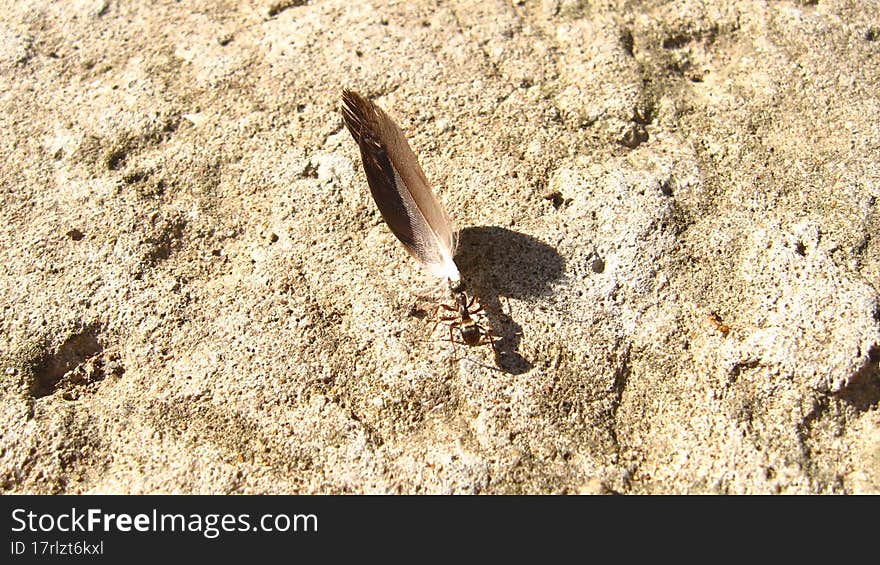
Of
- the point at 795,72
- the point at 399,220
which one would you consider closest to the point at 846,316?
the point at 795,72

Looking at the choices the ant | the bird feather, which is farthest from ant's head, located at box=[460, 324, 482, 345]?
the bird feather

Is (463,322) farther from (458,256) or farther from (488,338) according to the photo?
(458,256)

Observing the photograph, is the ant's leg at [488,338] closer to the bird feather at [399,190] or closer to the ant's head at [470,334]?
the ant's head at [470,334]

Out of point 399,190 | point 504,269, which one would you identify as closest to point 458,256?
point 504,269

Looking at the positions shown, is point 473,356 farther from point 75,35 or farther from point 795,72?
point 75,35

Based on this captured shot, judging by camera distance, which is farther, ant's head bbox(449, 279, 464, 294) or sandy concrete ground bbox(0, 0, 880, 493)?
ant's head bbox(449, 279, 464, 294)

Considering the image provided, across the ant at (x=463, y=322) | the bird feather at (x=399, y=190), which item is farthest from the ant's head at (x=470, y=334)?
the bird feather at (x=399, y=190)

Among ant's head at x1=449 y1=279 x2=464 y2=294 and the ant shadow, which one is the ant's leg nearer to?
the ant shadow
